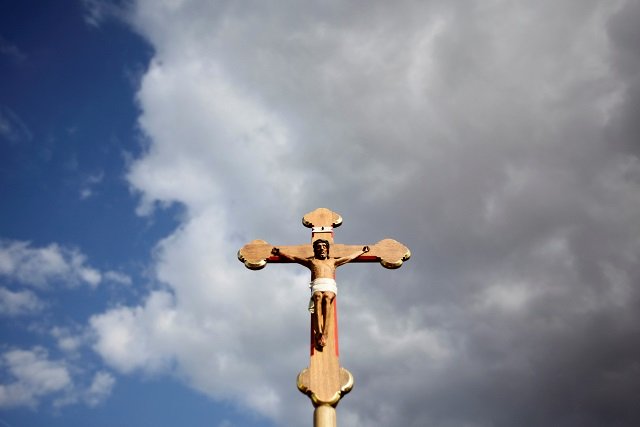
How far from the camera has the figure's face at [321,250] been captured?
7.18 metres

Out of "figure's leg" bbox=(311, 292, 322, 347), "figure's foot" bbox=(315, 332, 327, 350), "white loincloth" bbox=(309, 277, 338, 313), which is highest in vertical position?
"white loincloth" bbox=(309, 277, 338, 313)

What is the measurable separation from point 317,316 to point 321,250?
89 centimetres

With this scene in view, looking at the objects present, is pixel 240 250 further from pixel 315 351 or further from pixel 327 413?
pixel 327 413

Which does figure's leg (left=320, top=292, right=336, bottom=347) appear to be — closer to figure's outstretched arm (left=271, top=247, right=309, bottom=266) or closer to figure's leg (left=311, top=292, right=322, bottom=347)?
figure's leg (left=311, top=292, right=322, bottom=347)

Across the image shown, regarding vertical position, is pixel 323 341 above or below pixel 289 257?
below

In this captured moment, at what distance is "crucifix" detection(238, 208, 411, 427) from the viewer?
6.18 meters

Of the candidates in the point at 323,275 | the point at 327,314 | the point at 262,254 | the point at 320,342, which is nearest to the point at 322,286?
the point at 323,275

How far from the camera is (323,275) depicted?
7.04m

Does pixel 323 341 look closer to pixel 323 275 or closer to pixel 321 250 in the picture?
pixel 323 275

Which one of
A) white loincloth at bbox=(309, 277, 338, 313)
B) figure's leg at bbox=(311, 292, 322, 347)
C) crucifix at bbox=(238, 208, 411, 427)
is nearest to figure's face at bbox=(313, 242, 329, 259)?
crucifix at bbox=(238, 208, 411, 427)

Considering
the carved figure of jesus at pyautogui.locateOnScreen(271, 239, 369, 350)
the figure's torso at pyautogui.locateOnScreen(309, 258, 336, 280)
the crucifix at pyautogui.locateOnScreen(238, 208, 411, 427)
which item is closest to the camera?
the crucifix at pyautogui.locateOnScreen(238, 208, 411, 427)

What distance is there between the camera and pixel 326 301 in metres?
6.78

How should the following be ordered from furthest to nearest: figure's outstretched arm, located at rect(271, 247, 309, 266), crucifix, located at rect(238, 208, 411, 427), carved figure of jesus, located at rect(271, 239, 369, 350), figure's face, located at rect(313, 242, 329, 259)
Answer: figure's outstretched arm, located at rect(271, 247, 309, 266)
figure's face, located at rect(313, 242, 329, 259)
carved figure of jesus, located at rect(271, 239, 369, 350)
crucifix, located at rect(238, 208, 411, 427)

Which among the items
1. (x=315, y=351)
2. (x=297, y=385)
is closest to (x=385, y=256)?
(x=315, y=351)
